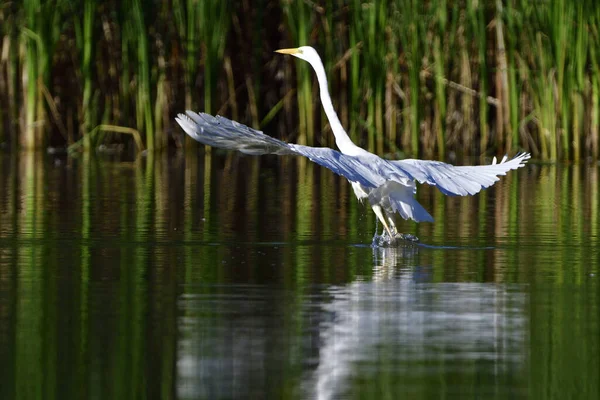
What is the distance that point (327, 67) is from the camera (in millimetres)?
18609

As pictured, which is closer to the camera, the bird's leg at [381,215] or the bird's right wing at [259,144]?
the bird's right wing at [259,144]

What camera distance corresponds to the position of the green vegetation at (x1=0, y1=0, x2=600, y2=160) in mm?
17484

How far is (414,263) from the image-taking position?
8.51 meters

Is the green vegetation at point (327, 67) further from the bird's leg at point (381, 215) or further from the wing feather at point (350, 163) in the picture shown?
the wing feather at point (350, 163)

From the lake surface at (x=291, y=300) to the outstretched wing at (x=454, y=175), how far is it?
433mm

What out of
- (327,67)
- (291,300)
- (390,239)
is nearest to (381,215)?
(390,239)

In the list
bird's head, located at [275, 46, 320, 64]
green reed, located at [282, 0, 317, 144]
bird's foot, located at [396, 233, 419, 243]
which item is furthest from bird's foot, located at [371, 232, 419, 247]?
green reed, located at [282, 0, 317, 144]

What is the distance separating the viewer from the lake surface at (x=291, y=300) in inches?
205

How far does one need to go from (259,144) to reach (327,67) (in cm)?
999

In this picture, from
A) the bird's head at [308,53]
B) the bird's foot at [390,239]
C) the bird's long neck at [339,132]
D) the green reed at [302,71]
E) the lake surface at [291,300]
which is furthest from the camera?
the green reed at [302,71]

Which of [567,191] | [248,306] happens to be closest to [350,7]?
[567,191]

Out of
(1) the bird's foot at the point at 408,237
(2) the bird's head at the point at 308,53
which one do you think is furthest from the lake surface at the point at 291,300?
(2) the bird's head at the point at 308,53

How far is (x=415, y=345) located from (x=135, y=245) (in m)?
3.75

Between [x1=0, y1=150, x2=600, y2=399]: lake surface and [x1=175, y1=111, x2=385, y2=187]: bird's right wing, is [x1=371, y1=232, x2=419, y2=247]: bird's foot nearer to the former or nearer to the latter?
[x1=0, y1=150, x2=600, y2=399]: lake surface
